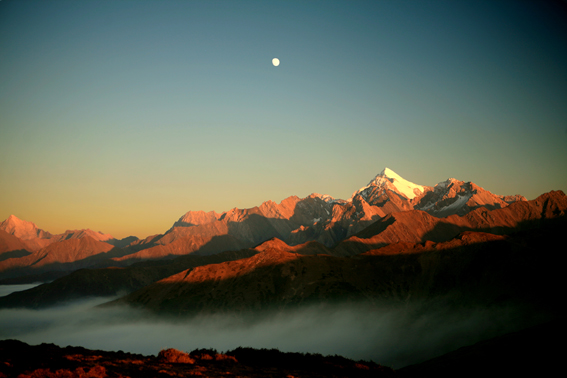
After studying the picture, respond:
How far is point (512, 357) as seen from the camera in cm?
6956

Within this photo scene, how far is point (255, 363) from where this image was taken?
51156mm

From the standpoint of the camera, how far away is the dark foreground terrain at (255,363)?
3602 centimetres

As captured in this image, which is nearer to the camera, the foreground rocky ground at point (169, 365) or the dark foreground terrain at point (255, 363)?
the foreground rocky ground at point (169, 365)

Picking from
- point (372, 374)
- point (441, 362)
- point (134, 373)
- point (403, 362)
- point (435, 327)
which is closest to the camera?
point (134, 373)

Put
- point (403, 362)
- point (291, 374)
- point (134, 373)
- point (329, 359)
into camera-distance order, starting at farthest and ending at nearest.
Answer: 1. point (403, 362)
2. point (329, 359)
3. point (291, 374)
4. point (134, 373)

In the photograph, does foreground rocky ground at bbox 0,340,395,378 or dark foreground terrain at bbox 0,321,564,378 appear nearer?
foreground rocky ground at bbox 0,340,395,378

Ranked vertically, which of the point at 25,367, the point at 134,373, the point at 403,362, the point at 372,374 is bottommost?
the point at 403,362

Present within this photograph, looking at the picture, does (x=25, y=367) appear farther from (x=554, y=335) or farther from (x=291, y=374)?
(x=554, y=335)

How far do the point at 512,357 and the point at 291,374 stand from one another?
162ft

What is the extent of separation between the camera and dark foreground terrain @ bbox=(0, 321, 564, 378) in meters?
36.0

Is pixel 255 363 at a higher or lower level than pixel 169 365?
lower

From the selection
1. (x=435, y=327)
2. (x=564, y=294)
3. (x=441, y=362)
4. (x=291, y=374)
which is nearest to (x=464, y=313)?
(x=435, y=327)

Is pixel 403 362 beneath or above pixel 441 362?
beneath

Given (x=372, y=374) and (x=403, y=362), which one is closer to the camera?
(x=372, y=374)
